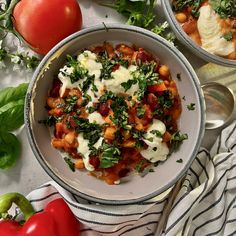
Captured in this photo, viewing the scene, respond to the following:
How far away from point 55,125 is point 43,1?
0.37 m

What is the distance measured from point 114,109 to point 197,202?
408 mm

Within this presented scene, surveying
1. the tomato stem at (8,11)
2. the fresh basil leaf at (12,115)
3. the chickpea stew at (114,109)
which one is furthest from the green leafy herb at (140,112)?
the tomato stem at (8,11)

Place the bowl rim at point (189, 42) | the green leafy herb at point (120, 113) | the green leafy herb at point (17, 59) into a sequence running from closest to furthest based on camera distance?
the green leafy herb at point (120, 113) < the bowl rim at point (189, 42) < the green leafy herb at point (17, 59)

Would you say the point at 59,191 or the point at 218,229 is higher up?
the point at 59,191

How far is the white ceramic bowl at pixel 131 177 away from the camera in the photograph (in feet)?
5.10

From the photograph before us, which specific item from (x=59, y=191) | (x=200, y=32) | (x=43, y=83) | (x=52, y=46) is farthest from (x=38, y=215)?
(x=200, y=32)

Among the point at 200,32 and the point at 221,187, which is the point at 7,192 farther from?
the point at 200,32

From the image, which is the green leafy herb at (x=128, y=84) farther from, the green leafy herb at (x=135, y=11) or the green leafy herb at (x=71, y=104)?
the green leafy herb at (x=135, y=11)

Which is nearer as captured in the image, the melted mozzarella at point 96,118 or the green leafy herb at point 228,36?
the melted mozzarella at point 96,118

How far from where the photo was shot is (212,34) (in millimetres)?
1667

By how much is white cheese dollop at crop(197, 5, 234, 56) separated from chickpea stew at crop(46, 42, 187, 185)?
0.16m

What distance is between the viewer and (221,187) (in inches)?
67.7

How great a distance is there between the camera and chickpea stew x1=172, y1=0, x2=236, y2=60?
1.66 m

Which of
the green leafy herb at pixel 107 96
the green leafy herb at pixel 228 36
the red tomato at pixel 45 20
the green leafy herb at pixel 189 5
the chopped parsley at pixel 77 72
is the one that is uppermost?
the red tomato at pixel 45 20
